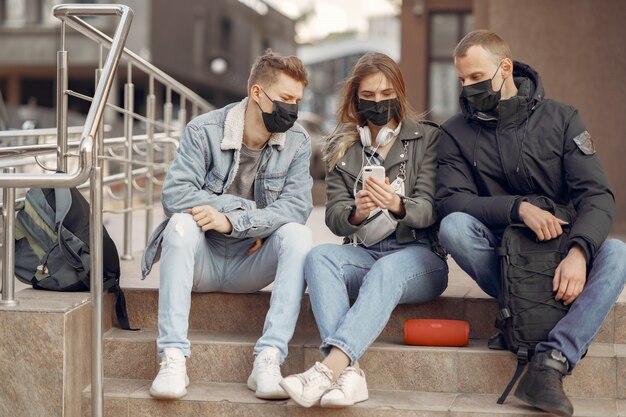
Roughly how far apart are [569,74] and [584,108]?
29 centimetres

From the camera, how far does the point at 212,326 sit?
181 inches

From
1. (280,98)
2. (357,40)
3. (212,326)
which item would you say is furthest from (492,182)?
(357,40)

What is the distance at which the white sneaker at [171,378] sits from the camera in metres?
3.93

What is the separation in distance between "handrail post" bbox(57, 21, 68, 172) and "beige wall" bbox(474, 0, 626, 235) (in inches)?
165

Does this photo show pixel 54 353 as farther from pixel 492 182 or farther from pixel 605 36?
pixel 605 36

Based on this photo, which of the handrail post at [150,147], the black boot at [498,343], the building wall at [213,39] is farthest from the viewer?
the building wall at [213,39]

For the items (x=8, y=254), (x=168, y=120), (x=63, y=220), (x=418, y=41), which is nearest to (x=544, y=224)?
(x=63, y=220)

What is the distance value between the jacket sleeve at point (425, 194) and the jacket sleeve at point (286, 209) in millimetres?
462

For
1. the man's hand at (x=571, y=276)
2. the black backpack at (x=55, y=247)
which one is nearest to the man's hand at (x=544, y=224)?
the man's hand at (x=571, y=276)

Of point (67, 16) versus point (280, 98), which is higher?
point (67, 16)

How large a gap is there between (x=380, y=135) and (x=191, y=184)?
0.83 metres

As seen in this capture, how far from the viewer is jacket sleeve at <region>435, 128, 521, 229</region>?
4.12 m

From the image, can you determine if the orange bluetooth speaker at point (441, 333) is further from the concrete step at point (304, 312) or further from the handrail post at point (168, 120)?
the handrail post at point (168, 120)

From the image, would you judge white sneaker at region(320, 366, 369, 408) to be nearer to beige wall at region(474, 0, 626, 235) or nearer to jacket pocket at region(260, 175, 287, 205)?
jacket pocket at region(260, 175, 287, 205)
